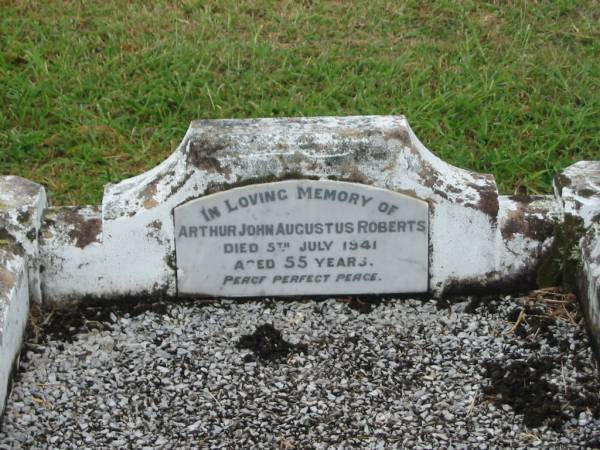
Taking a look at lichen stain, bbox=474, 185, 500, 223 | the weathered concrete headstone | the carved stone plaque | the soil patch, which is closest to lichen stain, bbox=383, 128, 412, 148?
the weathered concrete headstone

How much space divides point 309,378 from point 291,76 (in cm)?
216

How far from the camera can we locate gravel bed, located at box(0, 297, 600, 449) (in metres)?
3.44

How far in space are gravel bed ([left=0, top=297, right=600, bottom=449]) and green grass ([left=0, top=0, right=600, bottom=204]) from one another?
1.01 metres

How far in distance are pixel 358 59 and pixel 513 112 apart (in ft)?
2.84

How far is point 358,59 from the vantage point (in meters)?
5.61

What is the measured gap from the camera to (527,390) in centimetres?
359

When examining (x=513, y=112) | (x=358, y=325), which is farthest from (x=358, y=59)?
(x=358, y=325)

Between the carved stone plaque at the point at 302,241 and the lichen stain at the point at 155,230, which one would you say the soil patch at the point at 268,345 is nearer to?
the carved stone plaque at the point at 302,241

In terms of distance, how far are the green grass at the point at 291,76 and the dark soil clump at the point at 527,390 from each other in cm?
123

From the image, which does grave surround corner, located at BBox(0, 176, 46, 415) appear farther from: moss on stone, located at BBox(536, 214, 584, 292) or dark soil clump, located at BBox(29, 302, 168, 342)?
moss on stone, located at BBox(536, 214, 584, 292)

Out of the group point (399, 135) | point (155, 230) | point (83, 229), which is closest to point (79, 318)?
point (83, 229)

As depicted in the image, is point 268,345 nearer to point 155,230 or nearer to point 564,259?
point 155,230

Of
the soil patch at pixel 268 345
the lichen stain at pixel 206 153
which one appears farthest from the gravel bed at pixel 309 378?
the lichen stain at pixel 206 153

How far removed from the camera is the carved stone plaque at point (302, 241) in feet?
12.7
